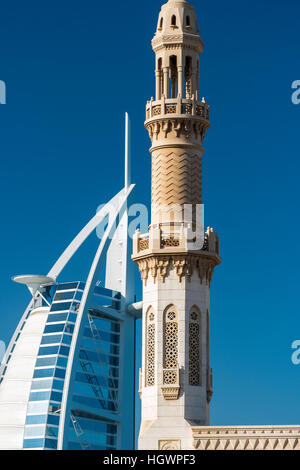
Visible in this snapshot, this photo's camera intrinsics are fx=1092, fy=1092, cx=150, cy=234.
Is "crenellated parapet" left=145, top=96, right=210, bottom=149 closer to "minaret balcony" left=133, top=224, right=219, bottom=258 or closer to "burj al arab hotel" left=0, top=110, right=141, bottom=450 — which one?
"minaret balcony" left=133, top=224, right=219, bottom=258

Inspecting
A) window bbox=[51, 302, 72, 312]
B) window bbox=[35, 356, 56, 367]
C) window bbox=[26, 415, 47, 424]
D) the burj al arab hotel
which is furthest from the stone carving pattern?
window bbox=[51, 302, 72, 312]

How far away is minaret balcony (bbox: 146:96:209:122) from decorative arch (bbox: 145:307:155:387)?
624 cm

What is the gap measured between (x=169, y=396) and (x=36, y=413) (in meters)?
43.2

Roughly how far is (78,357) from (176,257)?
42.7 m

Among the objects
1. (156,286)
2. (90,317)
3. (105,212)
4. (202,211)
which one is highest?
(105,212)

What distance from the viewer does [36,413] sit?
7425 centimetres

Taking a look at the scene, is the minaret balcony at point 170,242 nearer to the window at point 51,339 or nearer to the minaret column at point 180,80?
the minaret column at point 180,80

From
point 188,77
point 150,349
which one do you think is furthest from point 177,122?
point 150,349

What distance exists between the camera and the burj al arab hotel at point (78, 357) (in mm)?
74000
